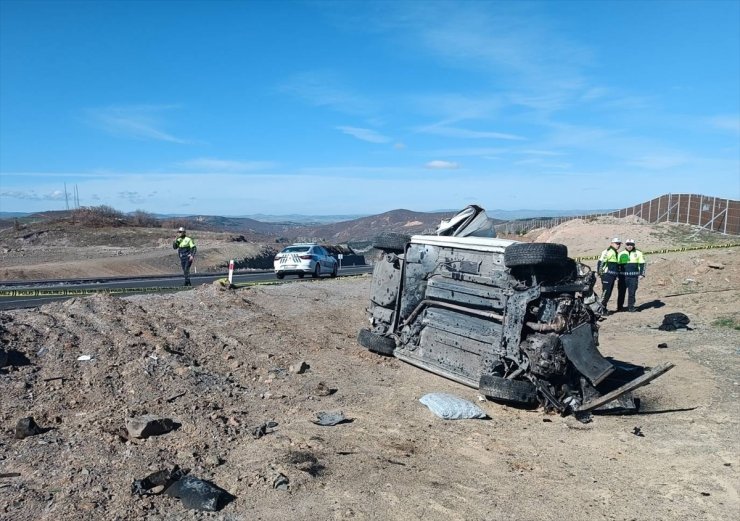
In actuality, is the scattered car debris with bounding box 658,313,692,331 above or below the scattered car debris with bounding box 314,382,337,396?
below

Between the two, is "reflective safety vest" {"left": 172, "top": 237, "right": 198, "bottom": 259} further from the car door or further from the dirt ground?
the dirt ground

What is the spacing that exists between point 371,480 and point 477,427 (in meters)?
2.16

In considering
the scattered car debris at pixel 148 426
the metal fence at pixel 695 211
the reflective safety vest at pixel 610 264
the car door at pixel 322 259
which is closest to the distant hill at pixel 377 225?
the metal fence at pixel 695 211

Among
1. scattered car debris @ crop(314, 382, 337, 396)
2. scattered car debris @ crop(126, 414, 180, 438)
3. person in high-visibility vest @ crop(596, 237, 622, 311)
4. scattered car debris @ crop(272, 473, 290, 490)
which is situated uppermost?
person in high-visibility vest @ crop(596, 237, 622, 311)

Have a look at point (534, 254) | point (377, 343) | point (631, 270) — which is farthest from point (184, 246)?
point (534, 254)

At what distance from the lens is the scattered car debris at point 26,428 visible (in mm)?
5621

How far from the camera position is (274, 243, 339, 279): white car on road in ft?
78.9

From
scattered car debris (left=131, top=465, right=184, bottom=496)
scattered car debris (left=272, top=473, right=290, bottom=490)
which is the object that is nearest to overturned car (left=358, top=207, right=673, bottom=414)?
scattered car debris (left=272, top=473, right=290, bottom=490)

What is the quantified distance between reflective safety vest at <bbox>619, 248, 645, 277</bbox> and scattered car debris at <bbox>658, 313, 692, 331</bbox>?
2.11m

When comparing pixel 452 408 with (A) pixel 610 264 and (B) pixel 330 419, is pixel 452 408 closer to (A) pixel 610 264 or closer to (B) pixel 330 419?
(B) pixel 330 419

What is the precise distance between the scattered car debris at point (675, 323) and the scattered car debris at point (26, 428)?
40.8ft

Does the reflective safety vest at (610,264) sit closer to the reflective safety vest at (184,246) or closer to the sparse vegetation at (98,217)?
the reflective safety vest at (184,246)

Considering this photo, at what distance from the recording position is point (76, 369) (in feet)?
24.6

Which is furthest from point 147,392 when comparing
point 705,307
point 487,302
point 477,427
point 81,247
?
point 81,247
